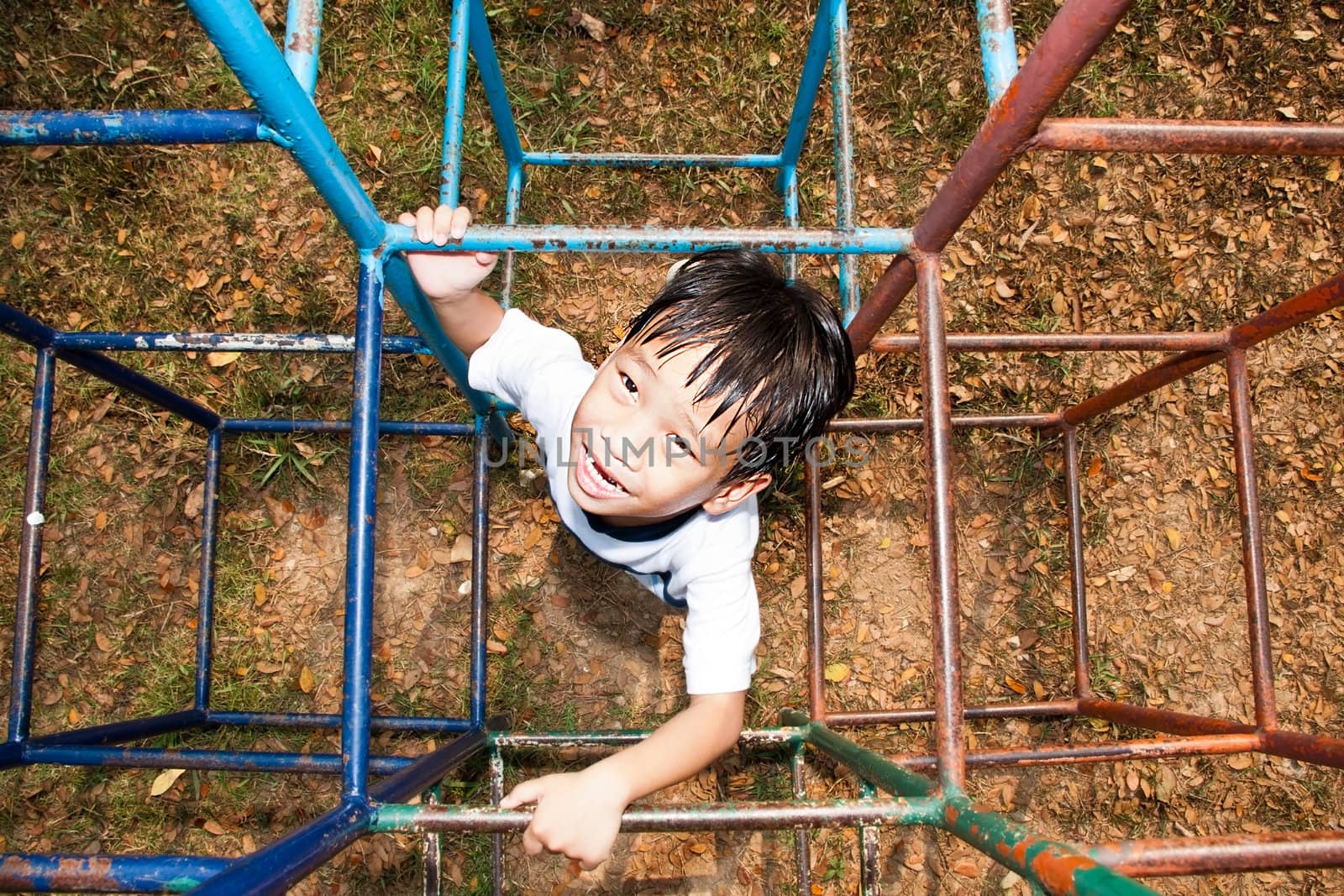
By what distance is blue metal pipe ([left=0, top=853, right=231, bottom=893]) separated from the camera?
2.68ft

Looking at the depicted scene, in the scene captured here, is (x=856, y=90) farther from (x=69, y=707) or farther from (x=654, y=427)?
(x=69, y=707)

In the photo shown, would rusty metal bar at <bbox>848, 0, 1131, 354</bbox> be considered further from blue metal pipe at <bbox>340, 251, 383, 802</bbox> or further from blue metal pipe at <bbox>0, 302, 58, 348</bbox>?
blue metal pipe at <bbox>0, 302, 58, 348</bbox>

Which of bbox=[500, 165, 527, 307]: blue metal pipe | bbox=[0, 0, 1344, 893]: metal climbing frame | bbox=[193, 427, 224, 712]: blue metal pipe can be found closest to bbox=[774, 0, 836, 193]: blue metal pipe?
bbox=[0, 0, 1344, 893]: metal climbing frame

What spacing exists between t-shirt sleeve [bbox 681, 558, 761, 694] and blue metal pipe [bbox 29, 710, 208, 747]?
1.17 m

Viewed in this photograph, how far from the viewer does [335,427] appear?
2014 mm

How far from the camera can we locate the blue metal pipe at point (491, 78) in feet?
5.54

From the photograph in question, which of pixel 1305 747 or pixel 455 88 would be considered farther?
pixel 455 88

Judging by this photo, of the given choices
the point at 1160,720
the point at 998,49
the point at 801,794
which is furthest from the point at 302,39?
the point at 1160,720

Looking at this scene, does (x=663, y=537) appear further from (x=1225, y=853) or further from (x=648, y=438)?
(x=1225, y=853)

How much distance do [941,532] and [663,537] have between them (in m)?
0.49

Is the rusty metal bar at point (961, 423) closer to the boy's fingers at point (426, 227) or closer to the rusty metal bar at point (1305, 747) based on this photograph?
the rusty metal bar at point (1305, 747)

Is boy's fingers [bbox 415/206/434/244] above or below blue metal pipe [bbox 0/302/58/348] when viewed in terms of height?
above

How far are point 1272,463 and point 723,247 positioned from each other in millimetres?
1987

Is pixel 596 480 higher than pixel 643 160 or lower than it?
lower
